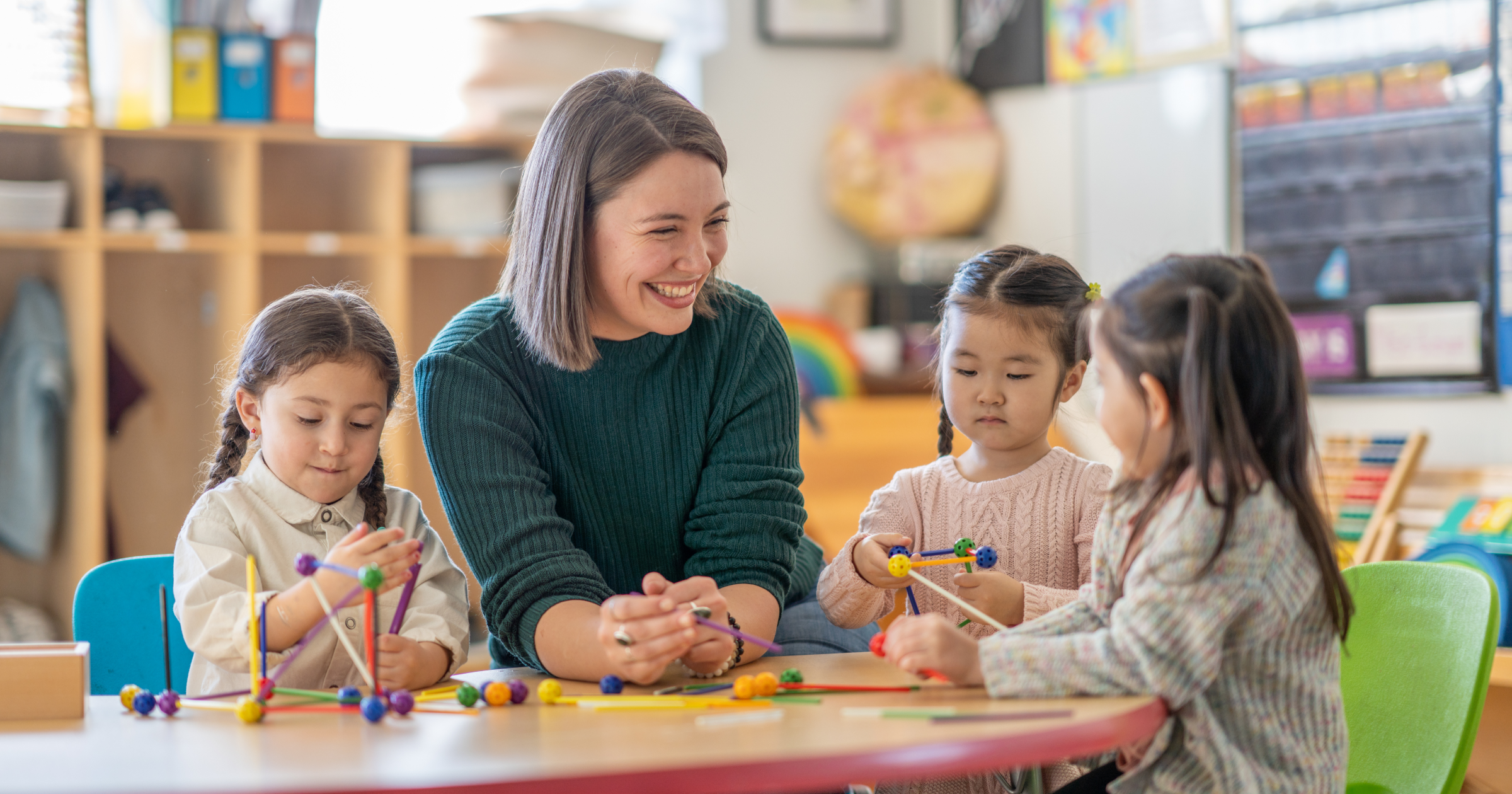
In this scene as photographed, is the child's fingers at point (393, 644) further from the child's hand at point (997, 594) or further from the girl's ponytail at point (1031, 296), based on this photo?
the girl's ponytail at point (1031, 296)

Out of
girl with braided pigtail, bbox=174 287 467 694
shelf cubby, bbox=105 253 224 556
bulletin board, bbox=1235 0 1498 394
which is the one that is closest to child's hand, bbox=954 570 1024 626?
girl with braided pigtail, bbox=174 287 467 694

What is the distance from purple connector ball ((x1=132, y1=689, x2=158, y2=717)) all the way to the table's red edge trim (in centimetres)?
39

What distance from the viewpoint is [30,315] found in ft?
10.8

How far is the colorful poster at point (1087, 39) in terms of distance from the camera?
3307 mm

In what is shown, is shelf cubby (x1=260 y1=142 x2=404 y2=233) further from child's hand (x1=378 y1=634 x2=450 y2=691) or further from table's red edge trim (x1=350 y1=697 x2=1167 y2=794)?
table's red edge trim (x1=350 y1=697 x2=1167 y2=794)

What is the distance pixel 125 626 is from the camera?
5.03ft

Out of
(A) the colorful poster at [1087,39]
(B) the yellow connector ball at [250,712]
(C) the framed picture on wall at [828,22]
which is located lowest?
(B) the yellow connector ball at [250,712]

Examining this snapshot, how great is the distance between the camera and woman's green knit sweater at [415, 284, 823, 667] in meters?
1.30

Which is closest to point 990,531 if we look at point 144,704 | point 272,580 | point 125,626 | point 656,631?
point 656,631

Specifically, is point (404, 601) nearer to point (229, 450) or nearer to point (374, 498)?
point (374, 498)

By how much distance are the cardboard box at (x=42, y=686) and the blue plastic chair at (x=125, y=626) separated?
499mm

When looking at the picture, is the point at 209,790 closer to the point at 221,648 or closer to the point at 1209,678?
the point at 221,648

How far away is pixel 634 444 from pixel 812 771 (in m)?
0.69

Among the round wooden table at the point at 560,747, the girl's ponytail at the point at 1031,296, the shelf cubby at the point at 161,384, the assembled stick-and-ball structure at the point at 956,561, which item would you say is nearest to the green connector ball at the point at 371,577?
the round wooden table at the point at 560,747
